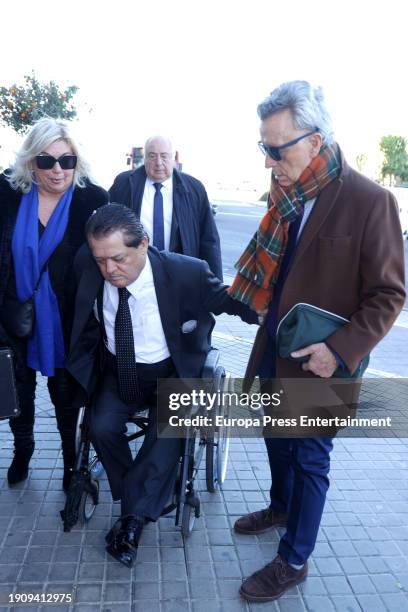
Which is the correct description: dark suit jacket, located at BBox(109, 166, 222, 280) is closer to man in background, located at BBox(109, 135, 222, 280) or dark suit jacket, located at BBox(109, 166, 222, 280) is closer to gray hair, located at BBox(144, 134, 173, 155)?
man in background, located at BBox(109, 135, 222, 280)

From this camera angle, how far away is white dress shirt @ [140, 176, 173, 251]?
349 centimetres

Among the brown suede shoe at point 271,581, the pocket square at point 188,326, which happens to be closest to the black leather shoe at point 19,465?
the pocket square at point 188,326

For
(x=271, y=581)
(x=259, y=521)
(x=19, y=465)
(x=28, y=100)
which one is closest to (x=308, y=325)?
(x=271, y=581)

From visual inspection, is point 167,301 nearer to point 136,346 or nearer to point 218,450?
point 136,346

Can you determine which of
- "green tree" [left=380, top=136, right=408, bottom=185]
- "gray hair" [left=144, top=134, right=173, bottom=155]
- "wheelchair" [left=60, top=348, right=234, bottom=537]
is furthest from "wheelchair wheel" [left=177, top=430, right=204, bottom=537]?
"green tree" [left=380, top=136, right=408, bottom=185]

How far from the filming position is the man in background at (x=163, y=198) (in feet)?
11.4

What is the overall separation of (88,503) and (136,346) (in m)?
0.84

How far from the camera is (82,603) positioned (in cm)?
205

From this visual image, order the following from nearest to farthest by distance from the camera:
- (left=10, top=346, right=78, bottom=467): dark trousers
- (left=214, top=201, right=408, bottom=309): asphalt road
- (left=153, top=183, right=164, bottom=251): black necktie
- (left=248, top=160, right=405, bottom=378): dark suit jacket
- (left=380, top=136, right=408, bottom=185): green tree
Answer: (left=248, top=160, right=405, bottom=378): dark suit jacket
(left=10, top=346, right=78, bottom=467): dark trousers
(left=153, top=183, right=164, bottom=251): black necktie
(left=214, top=201, right=408, bottom=309): asphalt road
(left=380, top=136, right=408, bottom=185): green tree

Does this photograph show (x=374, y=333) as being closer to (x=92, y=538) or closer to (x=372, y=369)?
(x=92, y=538)

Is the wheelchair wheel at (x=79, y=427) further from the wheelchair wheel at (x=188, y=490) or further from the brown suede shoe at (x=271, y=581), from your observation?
the brown suede shoe at (x=271, y=581)

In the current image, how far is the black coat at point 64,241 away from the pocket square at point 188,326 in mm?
530

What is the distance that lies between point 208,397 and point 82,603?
3.23 feet

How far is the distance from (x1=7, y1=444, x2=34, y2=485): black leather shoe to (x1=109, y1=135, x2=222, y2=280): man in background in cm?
150
